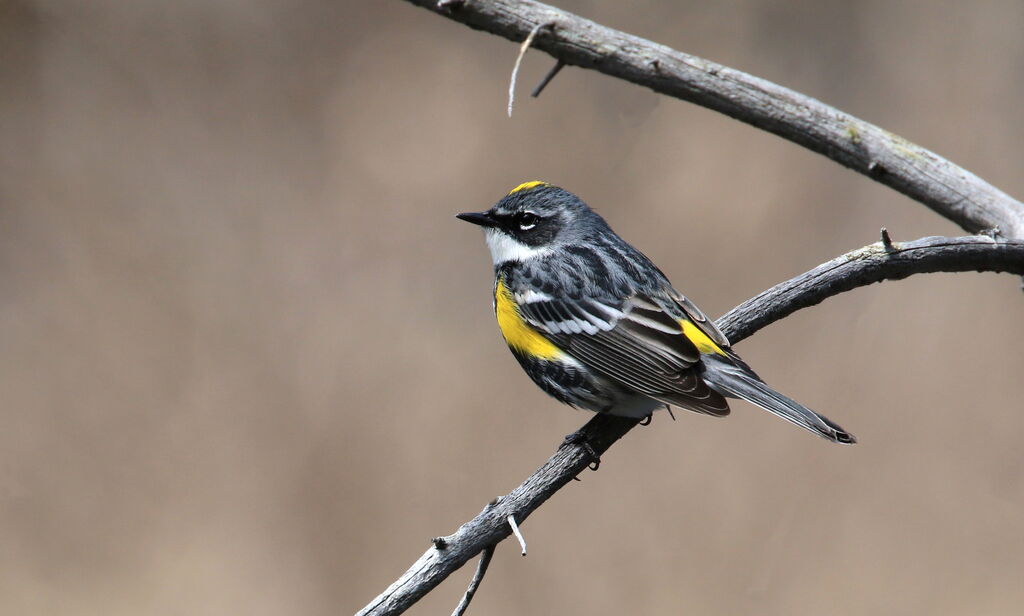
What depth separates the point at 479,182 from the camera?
6.72 metres

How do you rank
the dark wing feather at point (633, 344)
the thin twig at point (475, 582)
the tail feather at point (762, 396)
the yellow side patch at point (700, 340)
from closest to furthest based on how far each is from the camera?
the thin twig at point (475, 582) < the tail feather at point (762, 396) < the dark wing feather at point (633, 344) < the yellow side patch at point (700, 340)

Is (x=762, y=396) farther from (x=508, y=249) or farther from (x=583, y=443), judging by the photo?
(x=508, y=249)

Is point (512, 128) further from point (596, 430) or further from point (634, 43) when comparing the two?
point (596, 430)

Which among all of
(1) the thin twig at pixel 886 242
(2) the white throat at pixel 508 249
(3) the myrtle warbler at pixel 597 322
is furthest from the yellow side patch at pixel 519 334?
(1) the thin twig at pixel 886 242

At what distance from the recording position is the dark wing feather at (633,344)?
3.82 m

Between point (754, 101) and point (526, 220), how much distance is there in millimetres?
1171

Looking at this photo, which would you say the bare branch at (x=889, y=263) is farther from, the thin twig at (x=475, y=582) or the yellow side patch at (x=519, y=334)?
the thin twig at (x=475, y=582)

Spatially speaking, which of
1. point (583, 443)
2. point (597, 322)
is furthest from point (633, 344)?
point (583, 443)

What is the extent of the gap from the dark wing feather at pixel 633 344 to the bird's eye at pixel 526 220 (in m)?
0.45

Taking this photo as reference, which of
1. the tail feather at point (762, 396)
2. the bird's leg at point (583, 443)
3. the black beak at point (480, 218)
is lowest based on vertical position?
the tail feather at point (762, 396)

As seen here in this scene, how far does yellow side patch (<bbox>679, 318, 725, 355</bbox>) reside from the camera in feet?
13.4

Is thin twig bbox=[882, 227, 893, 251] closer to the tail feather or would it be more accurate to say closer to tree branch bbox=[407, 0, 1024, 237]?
tree branch bbox=[407, 0, 1024, 237]

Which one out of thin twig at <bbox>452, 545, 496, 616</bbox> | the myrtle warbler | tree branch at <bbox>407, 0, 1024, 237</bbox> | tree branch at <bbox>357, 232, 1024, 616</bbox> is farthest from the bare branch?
thin twig at <bbox>452, 545, 496, 616</bbox>

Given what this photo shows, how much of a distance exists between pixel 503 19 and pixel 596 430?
71.0 inches
